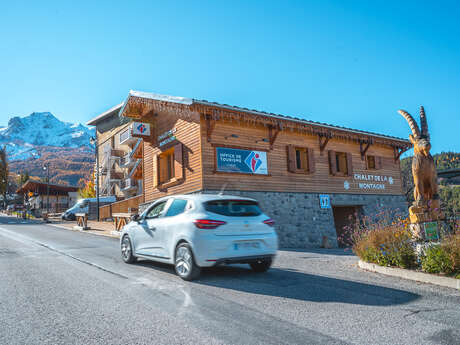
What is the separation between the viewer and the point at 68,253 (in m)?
10.4

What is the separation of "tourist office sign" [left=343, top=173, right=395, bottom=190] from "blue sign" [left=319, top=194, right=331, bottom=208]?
5.73 feet

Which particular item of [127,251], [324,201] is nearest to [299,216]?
[324,201]

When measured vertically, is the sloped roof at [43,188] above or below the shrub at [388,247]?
above

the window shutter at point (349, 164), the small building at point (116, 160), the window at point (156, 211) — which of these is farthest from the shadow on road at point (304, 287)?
the small building at point (116, 160)

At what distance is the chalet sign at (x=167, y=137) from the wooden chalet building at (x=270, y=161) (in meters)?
0.06

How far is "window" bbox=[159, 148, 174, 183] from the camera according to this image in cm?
1794

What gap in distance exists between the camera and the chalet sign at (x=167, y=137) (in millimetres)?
16703

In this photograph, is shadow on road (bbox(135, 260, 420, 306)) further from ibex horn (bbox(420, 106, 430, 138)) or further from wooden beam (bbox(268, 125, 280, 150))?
wooden beam (bbox(268, 125, 280, 150))

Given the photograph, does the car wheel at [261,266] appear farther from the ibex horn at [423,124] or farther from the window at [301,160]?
the window at [301,160]

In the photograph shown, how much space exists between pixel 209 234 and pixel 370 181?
16.9 metres

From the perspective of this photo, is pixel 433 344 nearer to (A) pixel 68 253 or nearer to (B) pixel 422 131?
(B) pixel 422 131

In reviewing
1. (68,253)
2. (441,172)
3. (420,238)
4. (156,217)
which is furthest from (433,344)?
(441,172)

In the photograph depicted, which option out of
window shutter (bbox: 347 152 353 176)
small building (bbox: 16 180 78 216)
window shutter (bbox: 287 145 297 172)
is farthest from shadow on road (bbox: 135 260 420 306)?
Answer: small building (bbox: 16 180 78 216)

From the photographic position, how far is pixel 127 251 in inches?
331
